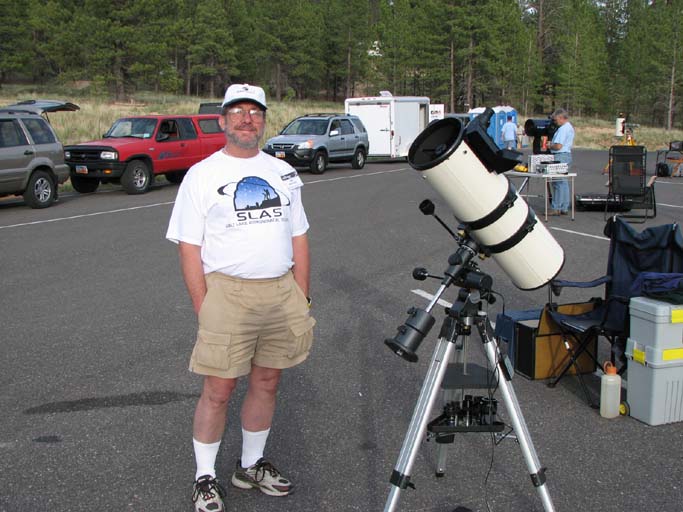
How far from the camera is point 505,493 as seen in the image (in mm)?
3699

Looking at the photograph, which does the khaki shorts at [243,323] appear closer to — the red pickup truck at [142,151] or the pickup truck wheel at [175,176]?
the red pickup truck at [142,151]

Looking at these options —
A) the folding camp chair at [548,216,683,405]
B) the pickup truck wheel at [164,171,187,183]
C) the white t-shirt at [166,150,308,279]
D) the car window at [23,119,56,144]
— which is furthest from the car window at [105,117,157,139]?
the white t-shirt at [166,150,308,279]

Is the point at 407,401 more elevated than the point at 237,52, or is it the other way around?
the point at 237,52

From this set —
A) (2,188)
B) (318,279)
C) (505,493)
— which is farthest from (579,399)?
(2,188)

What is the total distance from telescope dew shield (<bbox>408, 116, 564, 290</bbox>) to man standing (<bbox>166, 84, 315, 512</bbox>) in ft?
2.41

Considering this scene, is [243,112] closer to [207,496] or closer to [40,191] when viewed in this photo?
[207,496]

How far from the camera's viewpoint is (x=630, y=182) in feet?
44.2

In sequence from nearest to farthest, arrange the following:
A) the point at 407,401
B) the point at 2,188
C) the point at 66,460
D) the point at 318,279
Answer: the point at 66,460, the point at 407,401, the point at 318,279, the point at 2,188

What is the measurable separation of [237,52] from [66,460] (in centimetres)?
8351

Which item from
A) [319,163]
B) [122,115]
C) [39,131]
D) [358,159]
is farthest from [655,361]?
[122,115]

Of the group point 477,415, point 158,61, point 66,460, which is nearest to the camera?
point 477,415

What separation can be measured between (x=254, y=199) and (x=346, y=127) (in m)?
21.7

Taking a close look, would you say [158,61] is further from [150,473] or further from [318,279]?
[150,473]

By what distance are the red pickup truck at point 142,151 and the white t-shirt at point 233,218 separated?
13427 millimetres
